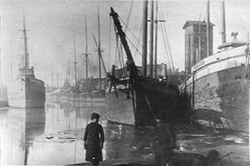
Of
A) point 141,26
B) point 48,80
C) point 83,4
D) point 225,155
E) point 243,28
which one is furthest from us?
point 141,26

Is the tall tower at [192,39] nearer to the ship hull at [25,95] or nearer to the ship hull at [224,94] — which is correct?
the ship hull at [224,94]

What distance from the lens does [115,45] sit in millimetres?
7410

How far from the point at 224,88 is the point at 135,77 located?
268 cm

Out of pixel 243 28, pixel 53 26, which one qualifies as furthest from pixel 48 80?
pixel 243 28

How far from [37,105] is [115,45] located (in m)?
6.17

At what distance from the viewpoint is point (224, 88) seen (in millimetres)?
7770

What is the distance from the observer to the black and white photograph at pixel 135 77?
5.49 meters

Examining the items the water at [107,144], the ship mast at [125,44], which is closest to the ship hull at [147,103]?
the water at [107,144]

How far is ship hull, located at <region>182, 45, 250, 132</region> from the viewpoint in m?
7.26

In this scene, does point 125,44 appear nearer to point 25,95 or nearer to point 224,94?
point 224,94

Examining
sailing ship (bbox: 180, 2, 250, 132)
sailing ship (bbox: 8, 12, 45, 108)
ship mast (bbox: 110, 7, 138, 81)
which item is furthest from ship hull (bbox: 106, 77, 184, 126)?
sailing ship (bbox: 8, 12, 45, 108)

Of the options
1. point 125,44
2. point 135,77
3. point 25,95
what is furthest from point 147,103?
point 25,95

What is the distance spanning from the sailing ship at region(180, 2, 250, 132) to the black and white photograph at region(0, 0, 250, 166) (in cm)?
3

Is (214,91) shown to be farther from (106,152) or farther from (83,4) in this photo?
(83,4)
